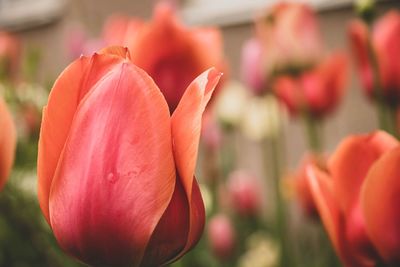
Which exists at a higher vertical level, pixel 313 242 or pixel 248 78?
pixel 248 78

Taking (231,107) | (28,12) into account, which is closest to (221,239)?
(231,107)

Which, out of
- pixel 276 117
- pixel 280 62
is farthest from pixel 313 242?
pixel 280 62

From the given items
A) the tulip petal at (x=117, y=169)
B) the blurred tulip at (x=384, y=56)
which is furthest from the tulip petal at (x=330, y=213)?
the blurred tulip at (x=384, y=56)

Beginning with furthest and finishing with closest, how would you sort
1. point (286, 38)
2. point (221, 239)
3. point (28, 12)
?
point (28, 12) < point (221, 239) < point (286, 38)

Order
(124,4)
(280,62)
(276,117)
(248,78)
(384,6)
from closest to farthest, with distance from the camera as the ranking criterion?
(280,62) → (248,78) → (276,117) → (384,6) → (124,4)

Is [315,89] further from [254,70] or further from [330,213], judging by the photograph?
[330,213]

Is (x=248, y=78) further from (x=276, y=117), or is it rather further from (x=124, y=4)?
(x=124, y=4)

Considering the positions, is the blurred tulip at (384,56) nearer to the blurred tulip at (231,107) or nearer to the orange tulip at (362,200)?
the orange tulip at (362,200)
